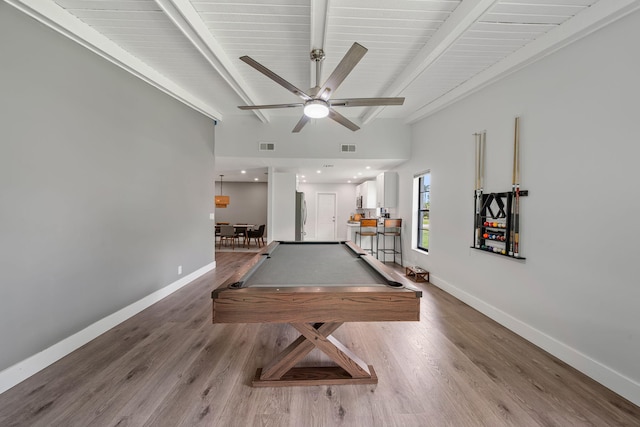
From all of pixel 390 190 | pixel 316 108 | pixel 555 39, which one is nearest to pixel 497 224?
pixel 555 39

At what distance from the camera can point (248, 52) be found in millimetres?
2688

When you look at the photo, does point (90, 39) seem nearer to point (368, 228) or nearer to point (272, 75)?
point (272, 75)

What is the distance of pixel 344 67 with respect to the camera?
1.91 metres

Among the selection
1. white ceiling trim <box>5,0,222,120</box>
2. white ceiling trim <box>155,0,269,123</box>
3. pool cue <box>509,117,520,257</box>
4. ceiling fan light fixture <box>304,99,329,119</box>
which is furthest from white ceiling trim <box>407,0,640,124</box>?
white ceiling trim <box>5,0,222,120</box>

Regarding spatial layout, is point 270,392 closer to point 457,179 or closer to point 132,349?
point 132,349

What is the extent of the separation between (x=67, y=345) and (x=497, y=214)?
4436mm

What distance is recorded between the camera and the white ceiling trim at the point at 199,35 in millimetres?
2009

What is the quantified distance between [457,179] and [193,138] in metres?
4.16

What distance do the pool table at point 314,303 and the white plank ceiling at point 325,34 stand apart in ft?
6.94

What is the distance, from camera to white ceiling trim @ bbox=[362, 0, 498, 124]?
1.97 meters

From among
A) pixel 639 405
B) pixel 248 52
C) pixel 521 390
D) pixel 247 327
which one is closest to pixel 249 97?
pixel 248 52

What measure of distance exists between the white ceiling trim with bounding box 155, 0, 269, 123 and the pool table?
6.99 feet

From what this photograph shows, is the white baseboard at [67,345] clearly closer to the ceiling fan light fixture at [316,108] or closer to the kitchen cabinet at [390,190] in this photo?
the ceiling fan light fixture at [316,108]

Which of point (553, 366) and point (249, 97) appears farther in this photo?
point (249, 97)
